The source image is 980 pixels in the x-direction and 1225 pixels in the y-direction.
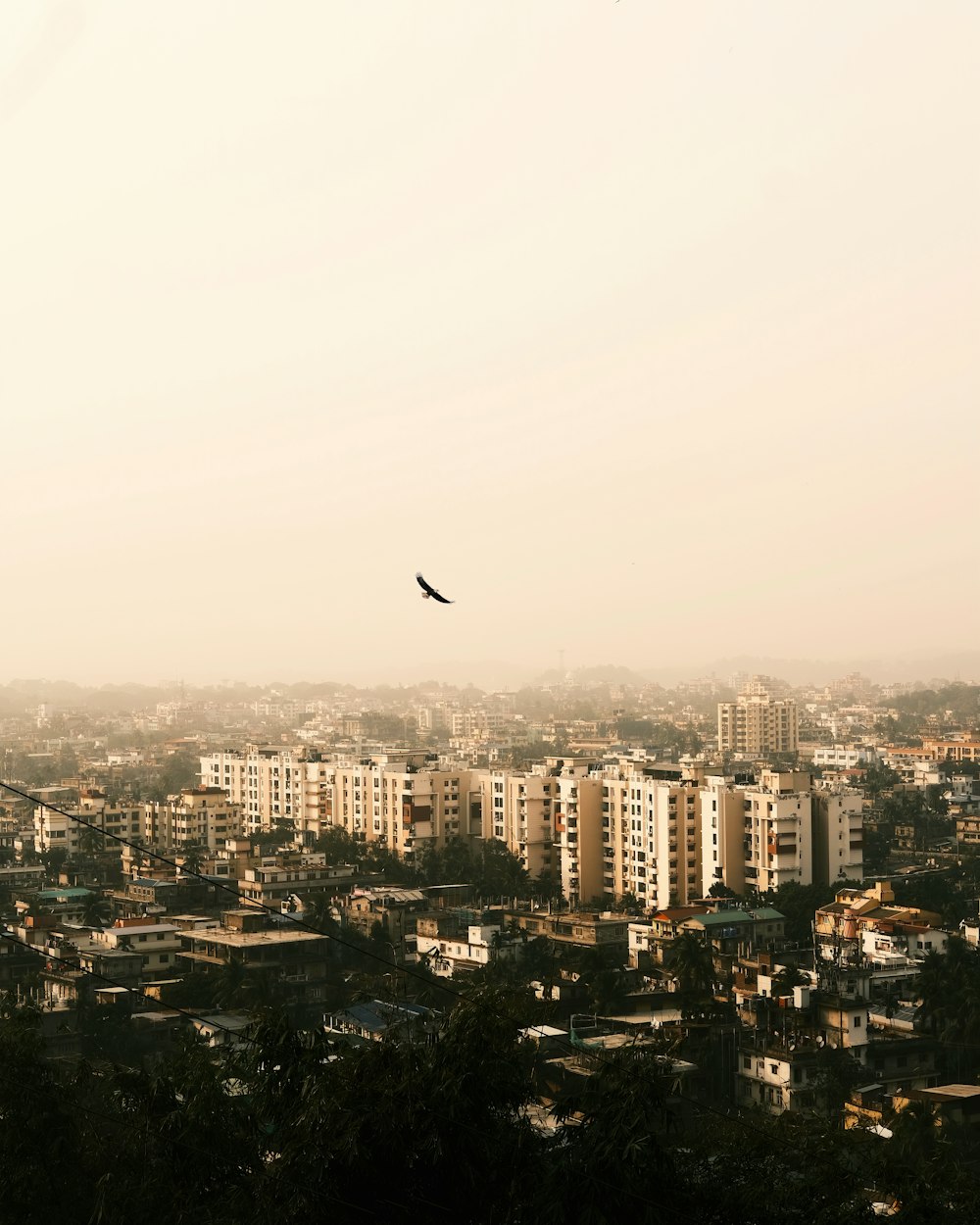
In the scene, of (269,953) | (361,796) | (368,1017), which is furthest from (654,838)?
(368,1017)

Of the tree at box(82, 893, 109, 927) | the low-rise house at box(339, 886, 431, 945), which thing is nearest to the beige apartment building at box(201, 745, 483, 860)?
the low-rise house at box(339, 886, 431, 945)

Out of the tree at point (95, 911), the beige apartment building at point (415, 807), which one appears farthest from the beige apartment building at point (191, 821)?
the tree at point (95, 911)

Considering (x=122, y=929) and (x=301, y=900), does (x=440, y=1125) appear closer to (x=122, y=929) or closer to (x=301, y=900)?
(x=122, y=929)

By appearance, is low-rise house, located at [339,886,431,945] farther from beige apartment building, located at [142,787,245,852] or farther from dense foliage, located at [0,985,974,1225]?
dense foliage, located at [0,985,974,1225]

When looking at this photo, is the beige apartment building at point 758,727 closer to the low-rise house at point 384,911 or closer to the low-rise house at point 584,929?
the low-rise house at point 384,911

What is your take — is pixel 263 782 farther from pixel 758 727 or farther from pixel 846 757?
pixel 758 727

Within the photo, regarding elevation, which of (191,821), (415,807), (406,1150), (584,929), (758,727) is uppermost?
(406,1150)

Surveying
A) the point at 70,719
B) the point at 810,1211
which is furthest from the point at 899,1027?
the point at 70,719

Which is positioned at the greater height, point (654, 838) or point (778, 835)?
point (778, 835)

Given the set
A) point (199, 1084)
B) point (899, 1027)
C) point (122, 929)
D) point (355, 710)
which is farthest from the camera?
point (355, 710)
